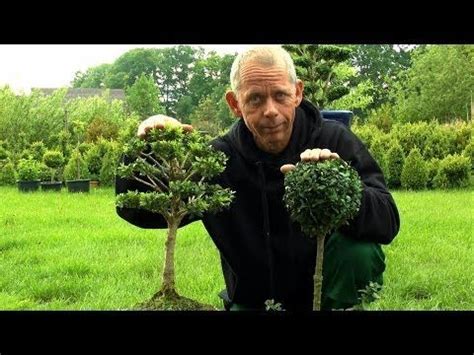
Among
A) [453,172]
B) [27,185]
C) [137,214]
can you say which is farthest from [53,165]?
[137,214]

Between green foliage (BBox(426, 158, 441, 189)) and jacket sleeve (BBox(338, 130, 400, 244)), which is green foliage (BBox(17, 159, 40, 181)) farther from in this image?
jacket sleeve (BBox(338, 130, 400, 244))

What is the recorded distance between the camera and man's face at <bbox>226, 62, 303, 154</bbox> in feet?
6.83

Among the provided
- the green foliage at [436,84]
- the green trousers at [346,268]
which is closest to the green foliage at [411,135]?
the green foliage at [436,84]

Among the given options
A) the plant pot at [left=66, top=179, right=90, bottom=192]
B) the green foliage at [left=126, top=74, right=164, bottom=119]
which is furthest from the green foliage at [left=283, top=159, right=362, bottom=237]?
the plant pot at [left=66, top=179, right=90, bottom=192]

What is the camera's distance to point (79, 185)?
619cm

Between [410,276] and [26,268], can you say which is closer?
[410,276]

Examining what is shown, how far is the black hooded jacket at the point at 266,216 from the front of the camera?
2256 mm

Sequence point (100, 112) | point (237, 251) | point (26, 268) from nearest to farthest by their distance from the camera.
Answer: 1. point (237, 251)
2. point (26, 268)
3. point (100, 112)

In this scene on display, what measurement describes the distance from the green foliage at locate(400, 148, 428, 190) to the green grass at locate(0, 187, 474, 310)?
34 centimetres

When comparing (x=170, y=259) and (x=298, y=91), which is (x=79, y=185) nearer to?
(x=170, y=259)
